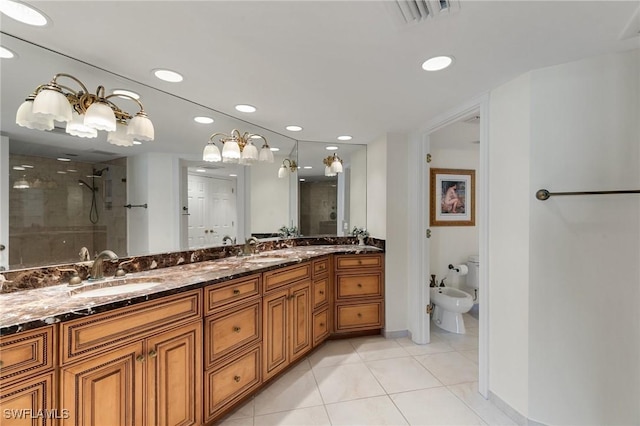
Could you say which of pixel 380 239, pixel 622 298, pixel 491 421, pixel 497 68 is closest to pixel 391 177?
pixel 380 239

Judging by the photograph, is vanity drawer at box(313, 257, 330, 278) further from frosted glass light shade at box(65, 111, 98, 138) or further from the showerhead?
frosted glass light shade at box(65, 111, 98, 138)

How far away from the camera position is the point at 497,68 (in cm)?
159

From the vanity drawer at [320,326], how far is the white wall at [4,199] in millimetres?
2061

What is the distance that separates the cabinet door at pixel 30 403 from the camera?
916 millimetres

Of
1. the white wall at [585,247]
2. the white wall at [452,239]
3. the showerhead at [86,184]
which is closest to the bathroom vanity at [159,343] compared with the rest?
the showerhead at [86,184]

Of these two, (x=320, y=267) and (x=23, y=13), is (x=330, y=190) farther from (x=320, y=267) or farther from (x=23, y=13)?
(x=23, y=13)

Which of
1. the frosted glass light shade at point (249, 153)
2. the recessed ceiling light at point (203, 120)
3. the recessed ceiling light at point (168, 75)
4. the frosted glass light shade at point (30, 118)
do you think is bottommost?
the frosted glass light shade at point (30, 118)

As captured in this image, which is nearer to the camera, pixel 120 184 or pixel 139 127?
pixel 139 127

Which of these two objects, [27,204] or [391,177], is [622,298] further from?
[27,204]

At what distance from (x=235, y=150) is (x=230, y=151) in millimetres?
42

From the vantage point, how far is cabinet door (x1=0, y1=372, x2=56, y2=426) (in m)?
0.92

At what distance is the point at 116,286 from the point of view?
1577 mm

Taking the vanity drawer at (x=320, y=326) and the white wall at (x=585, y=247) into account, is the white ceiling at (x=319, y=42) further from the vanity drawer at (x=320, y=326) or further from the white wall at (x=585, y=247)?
the vanity drawer at (x=320, y=326)

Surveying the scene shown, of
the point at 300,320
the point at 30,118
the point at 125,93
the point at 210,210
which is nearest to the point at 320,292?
the point at 300,320
